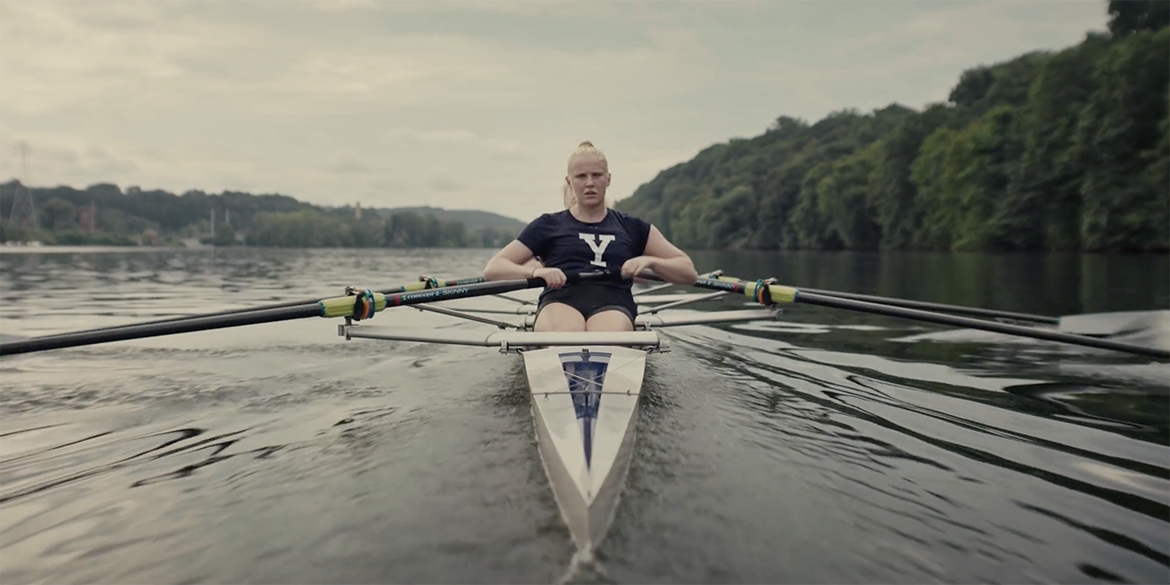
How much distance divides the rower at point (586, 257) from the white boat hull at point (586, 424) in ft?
3.03

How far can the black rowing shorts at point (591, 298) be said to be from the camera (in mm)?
5117

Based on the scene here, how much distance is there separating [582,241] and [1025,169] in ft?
150

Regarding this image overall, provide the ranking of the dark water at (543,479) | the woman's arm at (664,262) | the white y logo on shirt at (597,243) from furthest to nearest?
the white y logo on shirt at (597,243), the woman's arm at (664,262), the dark water at (543,479)

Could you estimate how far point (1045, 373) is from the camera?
5.81 m

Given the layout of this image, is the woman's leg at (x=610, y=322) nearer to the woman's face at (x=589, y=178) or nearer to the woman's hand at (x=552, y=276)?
the woman's hand at (x=552, y=276)

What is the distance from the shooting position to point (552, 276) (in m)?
4.78

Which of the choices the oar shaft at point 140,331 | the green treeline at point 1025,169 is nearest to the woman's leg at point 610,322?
the oar shaft at point 140,331

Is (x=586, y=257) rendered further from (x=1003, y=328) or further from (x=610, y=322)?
(x=1003, y=328)

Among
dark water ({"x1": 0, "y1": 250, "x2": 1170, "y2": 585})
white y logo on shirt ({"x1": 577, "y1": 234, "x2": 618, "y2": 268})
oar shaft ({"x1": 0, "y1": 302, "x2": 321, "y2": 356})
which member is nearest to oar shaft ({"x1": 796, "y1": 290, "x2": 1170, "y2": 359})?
dark water ({"x1": 0, "y1": 250, "x2": 1170, "y2": 585})

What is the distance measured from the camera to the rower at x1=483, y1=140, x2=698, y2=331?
4.99 metres

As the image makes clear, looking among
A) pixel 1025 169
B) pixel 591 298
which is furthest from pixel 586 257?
pixel 1025 169

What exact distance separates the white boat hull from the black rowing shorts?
1.07 metres

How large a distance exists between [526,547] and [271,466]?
67.0 inches

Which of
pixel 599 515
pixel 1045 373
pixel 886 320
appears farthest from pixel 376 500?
pixel 886 320
